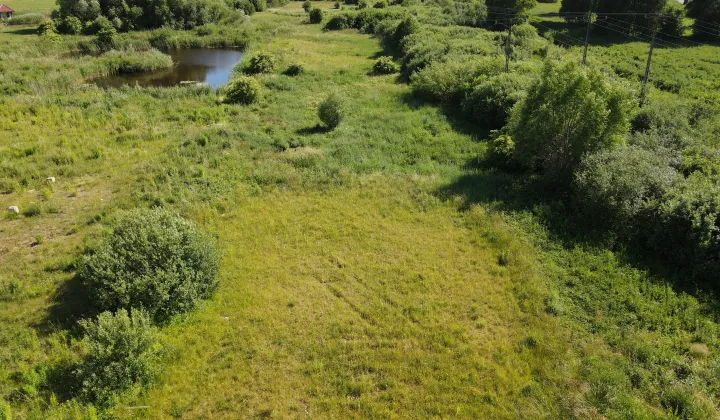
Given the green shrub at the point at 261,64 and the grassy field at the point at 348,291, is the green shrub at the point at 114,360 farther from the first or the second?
the green shrub at the point at 261,64

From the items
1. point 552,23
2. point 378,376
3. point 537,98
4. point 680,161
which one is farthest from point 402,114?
point 552,23

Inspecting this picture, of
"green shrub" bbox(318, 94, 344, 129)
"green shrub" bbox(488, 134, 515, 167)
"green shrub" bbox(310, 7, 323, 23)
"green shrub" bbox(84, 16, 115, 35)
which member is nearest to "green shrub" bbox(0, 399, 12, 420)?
"green shrub" bbox(488, 134, 515, 167)

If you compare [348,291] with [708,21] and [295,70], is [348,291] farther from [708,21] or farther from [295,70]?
[708,21]

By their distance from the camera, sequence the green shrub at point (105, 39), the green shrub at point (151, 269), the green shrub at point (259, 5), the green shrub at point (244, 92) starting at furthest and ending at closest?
the green shrub at point (259, 5) < the green shrub at point (105, 39) < the green shrub at point (244, 92) < the green shrub at point (151, 269)

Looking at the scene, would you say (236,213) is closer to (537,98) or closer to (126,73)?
(537,98)

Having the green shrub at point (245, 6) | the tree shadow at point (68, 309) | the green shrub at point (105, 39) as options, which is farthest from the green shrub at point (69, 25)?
the tree shadow at point (68, 309)

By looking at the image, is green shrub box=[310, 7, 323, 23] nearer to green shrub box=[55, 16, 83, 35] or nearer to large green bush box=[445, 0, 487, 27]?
large green bush box=[445, 0, 487, 27]
